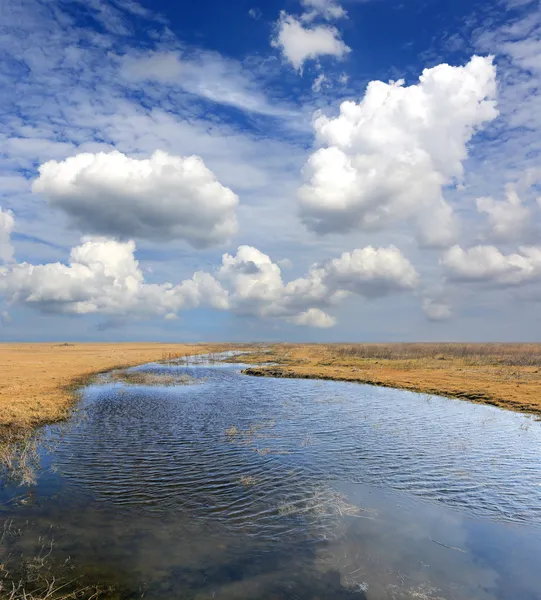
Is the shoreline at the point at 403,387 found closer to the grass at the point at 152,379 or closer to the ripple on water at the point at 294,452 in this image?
the ripple on water at the point at 294,452

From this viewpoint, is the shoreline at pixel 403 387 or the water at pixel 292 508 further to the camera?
the shoreline at pixel 403 387

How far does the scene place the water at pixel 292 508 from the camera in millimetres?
11727

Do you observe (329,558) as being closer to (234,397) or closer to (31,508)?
(31,508)

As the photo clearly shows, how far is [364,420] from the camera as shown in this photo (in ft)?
107

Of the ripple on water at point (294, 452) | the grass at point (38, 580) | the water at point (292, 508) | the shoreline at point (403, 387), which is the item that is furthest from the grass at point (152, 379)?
the grass at point (38, 580)

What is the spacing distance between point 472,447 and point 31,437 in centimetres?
2869

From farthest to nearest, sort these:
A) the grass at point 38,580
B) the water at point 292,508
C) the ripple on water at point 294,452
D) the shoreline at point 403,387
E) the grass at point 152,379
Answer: the grass at point 152,379, the shoreline at point 403,387, the ripple on water at point 294,452, the water at point 292,508, the grass at point 38,580

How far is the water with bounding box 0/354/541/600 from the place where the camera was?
1173 centimetres

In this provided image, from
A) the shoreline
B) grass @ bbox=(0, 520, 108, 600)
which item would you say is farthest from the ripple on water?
grass @ bbox=(0, 520, 108, 600)

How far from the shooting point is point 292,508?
1639cm

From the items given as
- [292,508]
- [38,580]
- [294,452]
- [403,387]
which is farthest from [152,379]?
[38,580]

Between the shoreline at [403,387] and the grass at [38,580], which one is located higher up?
the shoreline at [403,387]

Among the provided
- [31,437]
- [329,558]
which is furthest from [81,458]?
[329,558]

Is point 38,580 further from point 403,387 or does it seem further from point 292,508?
point 403,387
